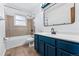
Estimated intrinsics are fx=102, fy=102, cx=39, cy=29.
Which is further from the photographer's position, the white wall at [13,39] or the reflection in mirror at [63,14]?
the white wall at [13,39]

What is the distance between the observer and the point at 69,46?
4.43 feet

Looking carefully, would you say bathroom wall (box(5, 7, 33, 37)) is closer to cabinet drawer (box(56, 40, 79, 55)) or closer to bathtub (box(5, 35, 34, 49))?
bathtub (box(5, 35, 34, 49))

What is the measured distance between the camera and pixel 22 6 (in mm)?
2938

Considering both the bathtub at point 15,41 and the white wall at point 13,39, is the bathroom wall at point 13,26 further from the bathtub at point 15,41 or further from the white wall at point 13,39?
the bathtub at point 15,41

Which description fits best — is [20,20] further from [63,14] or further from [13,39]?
[63,14]

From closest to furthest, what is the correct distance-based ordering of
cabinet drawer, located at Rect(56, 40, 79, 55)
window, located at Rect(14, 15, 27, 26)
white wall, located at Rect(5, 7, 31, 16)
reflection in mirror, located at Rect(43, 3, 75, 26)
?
cabinet drawer, located at Rect(56, 40, 79, 55) < reflection in mirror, located at Rect(43, 3, 75, 26) < window, located at Rect(14, 15, 27, 26) < white wall, located at Rect(5, 7, 31, 16)

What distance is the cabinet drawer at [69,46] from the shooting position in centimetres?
124

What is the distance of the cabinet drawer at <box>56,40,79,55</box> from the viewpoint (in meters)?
1.24

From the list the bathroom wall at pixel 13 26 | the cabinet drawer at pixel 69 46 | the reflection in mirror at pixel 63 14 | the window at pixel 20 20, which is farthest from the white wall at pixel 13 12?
the cabinet drawer at pixel 69 46

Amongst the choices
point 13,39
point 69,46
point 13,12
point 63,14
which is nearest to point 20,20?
point 13,12

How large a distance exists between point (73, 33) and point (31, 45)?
1981 millimetres

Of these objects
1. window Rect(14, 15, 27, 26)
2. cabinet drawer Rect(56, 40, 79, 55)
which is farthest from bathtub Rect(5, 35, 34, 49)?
cabinet drawer Rect(56, 40, 79, 55)

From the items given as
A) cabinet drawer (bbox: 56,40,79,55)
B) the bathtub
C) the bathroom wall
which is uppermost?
the bathroom wall

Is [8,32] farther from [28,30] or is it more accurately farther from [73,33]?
[73,33]
